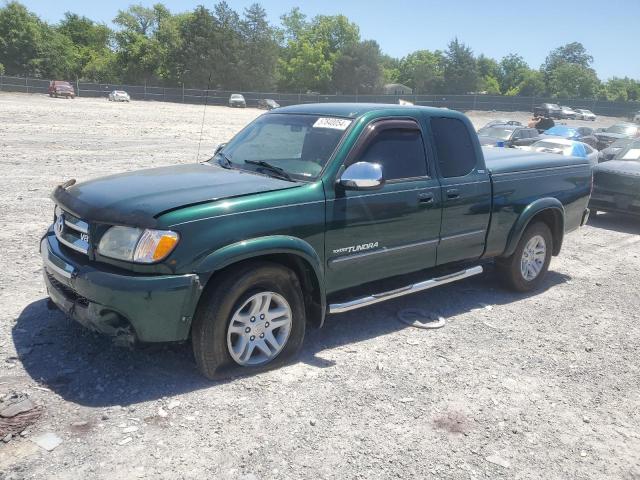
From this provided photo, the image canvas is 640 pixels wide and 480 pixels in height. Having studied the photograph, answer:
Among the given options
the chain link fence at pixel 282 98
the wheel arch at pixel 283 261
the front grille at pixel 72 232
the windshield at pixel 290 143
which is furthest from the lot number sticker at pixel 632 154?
the chain link fence at pixel 282 98

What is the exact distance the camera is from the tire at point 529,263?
247 inches

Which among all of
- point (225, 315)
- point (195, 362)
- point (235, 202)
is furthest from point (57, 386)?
point (235, 202)

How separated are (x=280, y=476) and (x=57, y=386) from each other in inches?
66.9

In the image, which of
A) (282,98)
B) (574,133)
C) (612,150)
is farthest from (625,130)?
(282,98)

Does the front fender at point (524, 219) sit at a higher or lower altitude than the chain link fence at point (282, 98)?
lower

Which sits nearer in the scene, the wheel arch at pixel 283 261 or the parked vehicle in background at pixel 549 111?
the wheel arch at pixel 283 261

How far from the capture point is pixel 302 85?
308 ft

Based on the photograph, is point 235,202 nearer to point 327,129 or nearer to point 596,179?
point 327,129

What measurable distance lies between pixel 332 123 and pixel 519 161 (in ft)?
8.32

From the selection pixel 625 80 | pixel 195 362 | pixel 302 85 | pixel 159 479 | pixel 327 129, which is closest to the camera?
pixel 159 479

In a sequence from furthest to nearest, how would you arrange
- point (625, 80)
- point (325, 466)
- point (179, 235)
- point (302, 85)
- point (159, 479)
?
point (625, 80), point (302, 85), point (179, 235), point (325, 466), point (159, 479)

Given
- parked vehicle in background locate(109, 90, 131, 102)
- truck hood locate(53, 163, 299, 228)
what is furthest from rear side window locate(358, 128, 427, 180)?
parked vehicle in background locate(109, 90, 131, 102)

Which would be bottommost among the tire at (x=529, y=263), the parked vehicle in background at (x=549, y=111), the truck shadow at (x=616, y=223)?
the truck shadow at (x=616, y=223)

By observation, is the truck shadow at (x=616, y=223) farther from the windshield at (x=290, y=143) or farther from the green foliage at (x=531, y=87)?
the green foliage at (x=531, y=87)
